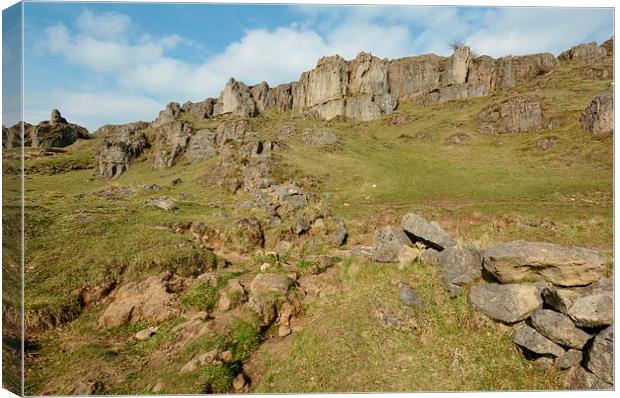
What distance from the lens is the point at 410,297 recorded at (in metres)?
9.11

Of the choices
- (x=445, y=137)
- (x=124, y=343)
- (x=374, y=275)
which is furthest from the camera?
(x=445, y=137)

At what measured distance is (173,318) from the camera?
10.0 metres

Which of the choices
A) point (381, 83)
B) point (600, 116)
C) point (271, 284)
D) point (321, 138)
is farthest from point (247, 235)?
point (381, 83)

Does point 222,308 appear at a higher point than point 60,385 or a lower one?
higher

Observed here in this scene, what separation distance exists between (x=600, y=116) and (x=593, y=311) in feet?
161

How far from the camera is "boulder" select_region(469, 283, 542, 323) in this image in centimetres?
772

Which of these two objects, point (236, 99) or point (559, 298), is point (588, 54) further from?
point (559, 298)

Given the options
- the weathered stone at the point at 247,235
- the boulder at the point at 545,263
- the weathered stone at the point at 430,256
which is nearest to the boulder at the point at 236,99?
the weathered stone at the point at 247,235

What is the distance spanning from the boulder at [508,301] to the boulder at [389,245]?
129 inches

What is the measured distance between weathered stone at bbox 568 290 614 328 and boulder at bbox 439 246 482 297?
8.14 ft

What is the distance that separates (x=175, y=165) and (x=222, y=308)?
70.0 meters

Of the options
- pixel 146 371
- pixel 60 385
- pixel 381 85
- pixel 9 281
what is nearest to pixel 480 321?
pixel 146 371

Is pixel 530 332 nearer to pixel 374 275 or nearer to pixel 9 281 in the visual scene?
pixel 374 275

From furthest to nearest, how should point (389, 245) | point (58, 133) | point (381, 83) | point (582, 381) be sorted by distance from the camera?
point (381, 83)
point (58, 133)
point (389, 245)
point (582, 381)
